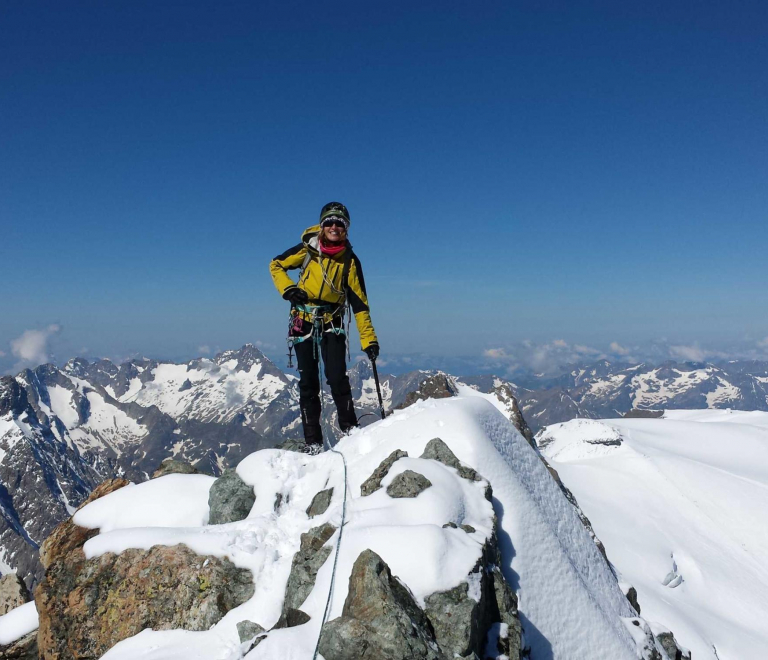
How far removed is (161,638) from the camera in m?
6.91

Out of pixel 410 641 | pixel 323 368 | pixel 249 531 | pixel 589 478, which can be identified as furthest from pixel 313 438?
pixel 589 478

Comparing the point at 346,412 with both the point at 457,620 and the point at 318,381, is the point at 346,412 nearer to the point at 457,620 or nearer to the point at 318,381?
the point at 318,381

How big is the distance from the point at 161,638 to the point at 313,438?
534 centimetres

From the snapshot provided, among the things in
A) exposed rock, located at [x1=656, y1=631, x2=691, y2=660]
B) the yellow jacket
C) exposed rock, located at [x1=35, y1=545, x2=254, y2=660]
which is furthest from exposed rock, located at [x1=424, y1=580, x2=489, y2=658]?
exposed rock, located at [x1=656, y1=631, x2=691, y2=660]

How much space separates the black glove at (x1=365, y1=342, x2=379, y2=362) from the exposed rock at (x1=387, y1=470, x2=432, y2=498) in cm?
414

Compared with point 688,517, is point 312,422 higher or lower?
higher

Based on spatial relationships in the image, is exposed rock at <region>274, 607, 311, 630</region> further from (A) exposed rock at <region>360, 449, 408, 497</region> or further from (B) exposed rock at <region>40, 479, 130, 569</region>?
(B) exposed rock at <region>40, 479, 130, 569</region>

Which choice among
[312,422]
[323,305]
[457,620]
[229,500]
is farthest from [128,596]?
[323,305]

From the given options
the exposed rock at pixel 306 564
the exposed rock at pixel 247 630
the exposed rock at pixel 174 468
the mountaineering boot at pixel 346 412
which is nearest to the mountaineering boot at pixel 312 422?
the mountaineering boot at pixel 346 412

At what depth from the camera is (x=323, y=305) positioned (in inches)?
445

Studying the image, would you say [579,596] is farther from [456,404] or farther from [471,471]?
[456,404]

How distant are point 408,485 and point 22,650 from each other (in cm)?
781

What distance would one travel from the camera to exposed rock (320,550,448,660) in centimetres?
467

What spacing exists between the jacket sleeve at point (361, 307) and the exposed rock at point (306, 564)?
499 cm
